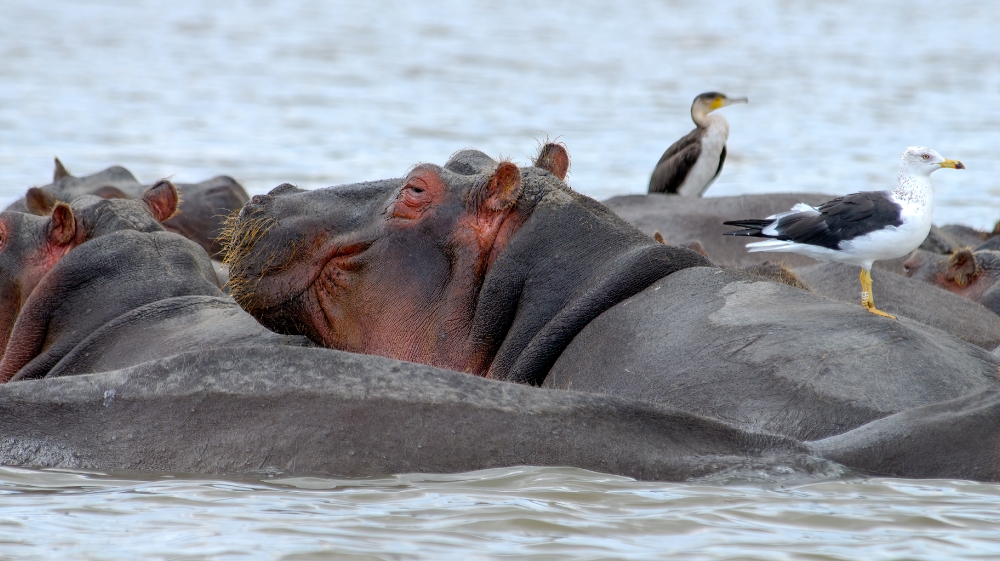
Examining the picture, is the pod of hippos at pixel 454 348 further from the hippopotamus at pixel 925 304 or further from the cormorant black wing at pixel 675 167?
the cormorant black wing at pixel 675 167

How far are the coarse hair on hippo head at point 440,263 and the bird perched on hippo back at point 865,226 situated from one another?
1.27 m

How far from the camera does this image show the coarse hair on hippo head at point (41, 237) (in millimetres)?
6066

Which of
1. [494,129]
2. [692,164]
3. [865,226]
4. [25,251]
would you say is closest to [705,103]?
[692,164]

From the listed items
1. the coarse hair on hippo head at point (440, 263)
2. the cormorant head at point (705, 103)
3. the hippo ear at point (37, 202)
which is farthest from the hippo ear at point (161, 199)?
the cormorant head at point (705, 103)

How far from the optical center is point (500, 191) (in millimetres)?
4781

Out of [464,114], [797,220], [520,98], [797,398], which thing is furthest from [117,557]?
[520,98]

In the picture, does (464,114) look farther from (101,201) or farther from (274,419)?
(274,419)

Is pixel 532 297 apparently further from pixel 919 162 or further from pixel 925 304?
pixel 925 304

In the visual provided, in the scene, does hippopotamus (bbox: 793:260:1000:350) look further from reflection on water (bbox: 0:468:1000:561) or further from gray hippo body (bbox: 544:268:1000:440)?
reflection on water (bbox: 0:468:1000:561)

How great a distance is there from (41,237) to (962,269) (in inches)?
199

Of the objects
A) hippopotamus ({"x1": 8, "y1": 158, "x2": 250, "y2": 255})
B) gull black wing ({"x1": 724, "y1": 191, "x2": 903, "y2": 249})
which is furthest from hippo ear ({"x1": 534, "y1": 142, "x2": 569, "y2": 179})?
hippopotamus ({"x1": 8, "y1": 158, "x2": 250, "y2": 255})

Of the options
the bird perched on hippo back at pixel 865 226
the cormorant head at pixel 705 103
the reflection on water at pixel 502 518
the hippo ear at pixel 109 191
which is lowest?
the reflection on water at pixel 502 518

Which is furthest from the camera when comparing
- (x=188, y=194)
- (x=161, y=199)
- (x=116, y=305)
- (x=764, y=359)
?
(x=188, y=194)

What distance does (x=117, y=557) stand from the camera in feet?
11.1
